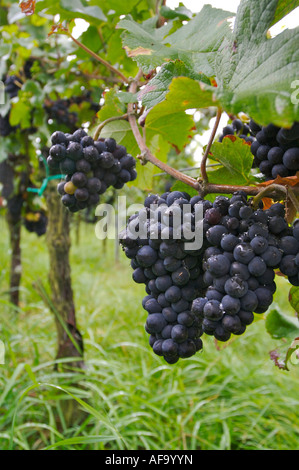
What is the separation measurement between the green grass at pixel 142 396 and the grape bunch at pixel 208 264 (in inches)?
26.2

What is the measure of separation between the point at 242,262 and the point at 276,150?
0.67 feet

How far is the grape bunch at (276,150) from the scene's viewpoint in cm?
57

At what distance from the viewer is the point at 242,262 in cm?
53

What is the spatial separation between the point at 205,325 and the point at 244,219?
16 cm

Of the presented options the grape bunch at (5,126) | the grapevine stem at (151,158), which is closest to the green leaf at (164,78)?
the grapevine stem at (151,158)

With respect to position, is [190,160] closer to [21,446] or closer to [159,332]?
[21,446]

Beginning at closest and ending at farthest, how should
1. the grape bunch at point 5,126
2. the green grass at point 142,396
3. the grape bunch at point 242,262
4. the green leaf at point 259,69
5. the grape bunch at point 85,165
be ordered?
1. the green leaf at point 259,69
2. the grape bunch at point 242,262
3. the grape bunch at point 85,165
4. the green grass at point 142,396
5. the grape bunch at point 5,126

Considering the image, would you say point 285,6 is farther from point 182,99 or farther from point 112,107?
point 112,107

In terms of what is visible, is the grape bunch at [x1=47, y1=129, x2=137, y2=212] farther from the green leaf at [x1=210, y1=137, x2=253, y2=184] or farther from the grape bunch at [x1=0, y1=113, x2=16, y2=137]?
the grape bunch at [x1=0, y1=113, x2=16, y2=137]

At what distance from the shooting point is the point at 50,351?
282 centimetres

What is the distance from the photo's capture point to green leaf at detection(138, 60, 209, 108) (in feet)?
1.84

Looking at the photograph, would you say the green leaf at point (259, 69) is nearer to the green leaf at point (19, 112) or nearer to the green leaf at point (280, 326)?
the green leaf at point (280, 326)
